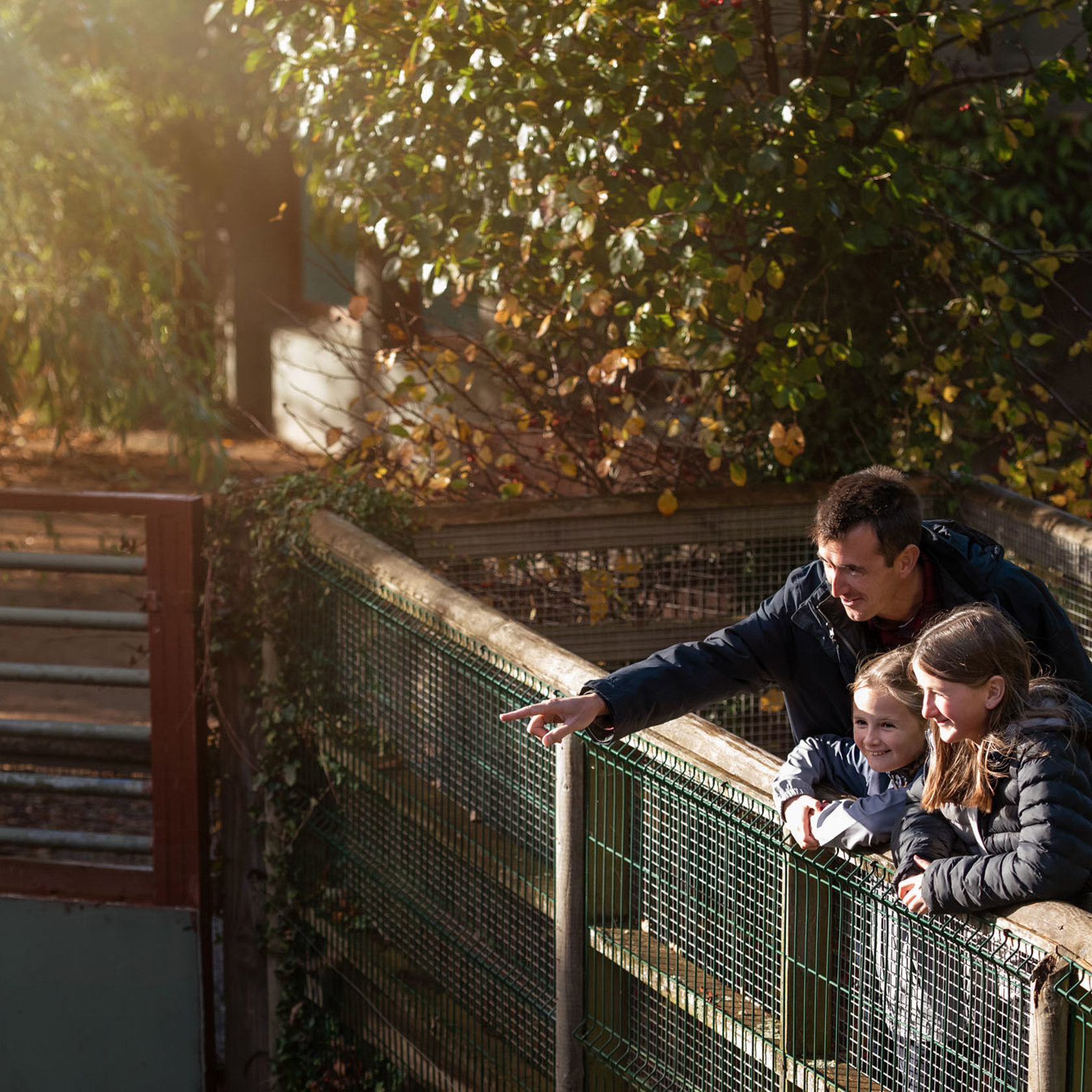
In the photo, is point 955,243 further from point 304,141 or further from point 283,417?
point 283,417

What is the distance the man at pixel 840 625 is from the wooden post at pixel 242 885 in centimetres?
223

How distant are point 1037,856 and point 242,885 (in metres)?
3.57

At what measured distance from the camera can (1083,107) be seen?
962cm

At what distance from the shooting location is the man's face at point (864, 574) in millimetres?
3053

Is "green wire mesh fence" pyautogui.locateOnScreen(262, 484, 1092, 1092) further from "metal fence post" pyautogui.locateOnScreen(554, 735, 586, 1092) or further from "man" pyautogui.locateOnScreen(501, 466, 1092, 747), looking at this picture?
"man" pyautogui.locateOnScreen(501, 466, 1092, 747)

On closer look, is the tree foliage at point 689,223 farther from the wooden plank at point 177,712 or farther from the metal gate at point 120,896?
the metal gate at point 120,896

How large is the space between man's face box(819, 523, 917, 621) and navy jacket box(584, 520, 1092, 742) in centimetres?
9

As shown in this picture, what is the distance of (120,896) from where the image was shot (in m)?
5.11

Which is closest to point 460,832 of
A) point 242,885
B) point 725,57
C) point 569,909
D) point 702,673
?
point 569,909

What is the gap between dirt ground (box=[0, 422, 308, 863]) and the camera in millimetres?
5488

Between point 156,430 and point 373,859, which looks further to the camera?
point 156,430

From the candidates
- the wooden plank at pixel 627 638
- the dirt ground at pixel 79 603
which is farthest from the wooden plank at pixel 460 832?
the wooden plank at pixel 627 638

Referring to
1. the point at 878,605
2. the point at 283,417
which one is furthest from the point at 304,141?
the point at 283,417

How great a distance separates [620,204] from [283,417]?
11.3m
